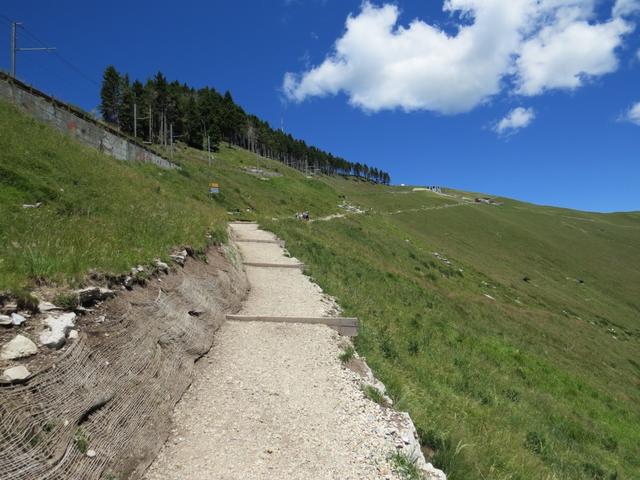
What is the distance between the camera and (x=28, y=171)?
13.1 metres

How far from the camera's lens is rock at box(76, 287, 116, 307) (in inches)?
238

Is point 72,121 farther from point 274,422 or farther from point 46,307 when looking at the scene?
point 274,422

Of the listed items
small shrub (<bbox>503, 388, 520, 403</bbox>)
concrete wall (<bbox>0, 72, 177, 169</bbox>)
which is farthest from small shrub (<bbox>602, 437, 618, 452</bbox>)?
concrete wall (<bbox>0, 72, 177, 169</bbox>)

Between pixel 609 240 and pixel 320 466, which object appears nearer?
pixel 320 466

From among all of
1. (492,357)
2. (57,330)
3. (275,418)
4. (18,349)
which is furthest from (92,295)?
(492,357)

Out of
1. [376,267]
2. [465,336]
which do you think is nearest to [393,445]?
[465,336]

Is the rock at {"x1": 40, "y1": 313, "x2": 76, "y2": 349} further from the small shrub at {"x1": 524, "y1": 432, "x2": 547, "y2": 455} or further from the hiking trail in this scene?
the small shrub at {"x1": 524, "y1": 432, "x2": 547, "y2": 455}

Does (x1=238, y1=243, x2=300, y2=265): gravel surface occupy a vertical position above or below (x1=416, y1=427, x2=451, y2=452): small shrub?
above

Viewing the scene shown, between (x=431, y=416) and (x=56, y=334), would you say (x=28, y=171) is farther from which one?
(x=431, y=416)

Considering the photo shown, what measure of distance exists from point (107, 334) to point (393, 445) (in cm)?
475

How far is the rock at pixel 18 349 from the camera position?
174 inches

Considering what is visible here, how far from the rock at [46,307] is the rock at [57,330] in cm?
19

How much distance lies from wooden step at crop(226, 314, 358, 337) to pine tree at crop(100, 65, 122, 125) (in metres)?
102

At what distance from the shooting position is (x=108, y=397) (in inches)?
200
